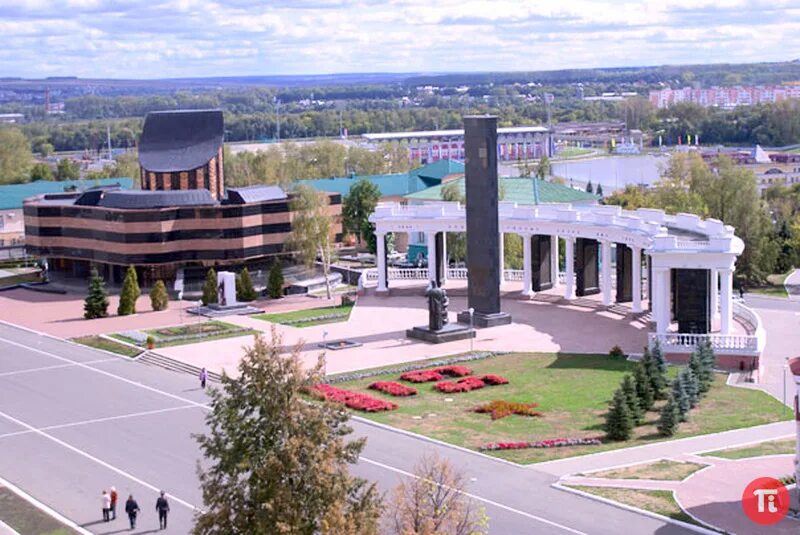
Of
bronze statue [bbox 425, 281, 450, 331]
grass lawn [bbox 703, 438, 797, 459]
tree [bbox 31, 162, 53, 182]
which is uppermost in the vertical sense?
tree [bbox 31, 162, 53, 182]

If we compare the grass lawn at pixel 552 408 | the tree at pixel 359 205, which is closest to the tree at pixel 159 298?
the grass lawn at pixel 552 408

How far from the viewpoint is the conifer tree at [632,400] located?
43575 mm

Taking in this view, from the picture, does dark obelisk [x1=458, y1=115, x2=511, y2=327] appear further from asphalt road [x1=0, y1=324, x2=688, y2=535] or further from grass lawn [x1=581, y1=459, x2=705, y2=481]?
grass lawn [x1=581, y1=459, x2=705, y2=481]

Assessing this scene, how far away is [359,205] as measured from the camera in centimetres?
10419

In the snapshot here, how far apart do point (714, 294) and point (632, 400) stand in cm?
1750

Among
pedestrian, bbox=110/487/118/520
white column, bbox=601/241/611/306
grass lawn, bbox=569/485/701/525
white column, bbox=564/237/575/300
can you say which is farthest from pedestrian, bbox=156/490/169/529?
white column, bbox=564/237/575/300

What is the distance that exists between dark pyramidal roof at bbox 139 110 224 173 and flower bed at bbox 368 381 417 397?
44623 millimetres

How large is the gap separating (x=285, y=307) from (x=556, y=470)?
39644mm

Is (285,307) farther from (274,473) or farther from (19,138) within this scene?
(19,138)

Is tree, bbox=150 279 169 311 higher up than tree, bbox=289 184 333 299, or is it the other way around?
tree, bbox=289 184 333 299

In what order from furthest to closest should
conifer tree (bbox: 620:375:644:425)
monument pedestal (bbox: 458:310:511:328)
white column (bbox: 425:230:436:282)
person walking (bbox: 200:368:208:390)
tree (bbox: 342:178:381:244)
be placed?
tree (bbox: 342:178:381:244) < white column (bbox: 425:230:436:282) < monument pedestal (bbox: 458:310:511:328) < person walking (bbox: 200:368:208:390) < conifer tree (bbox: 620:375:644:425)

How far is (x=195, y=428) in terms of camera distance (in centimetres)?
4653

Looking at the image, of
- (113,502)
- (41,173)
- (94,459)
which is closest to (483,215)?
(94,459)

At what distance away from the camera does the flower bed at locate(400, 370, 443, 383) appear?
174ft
